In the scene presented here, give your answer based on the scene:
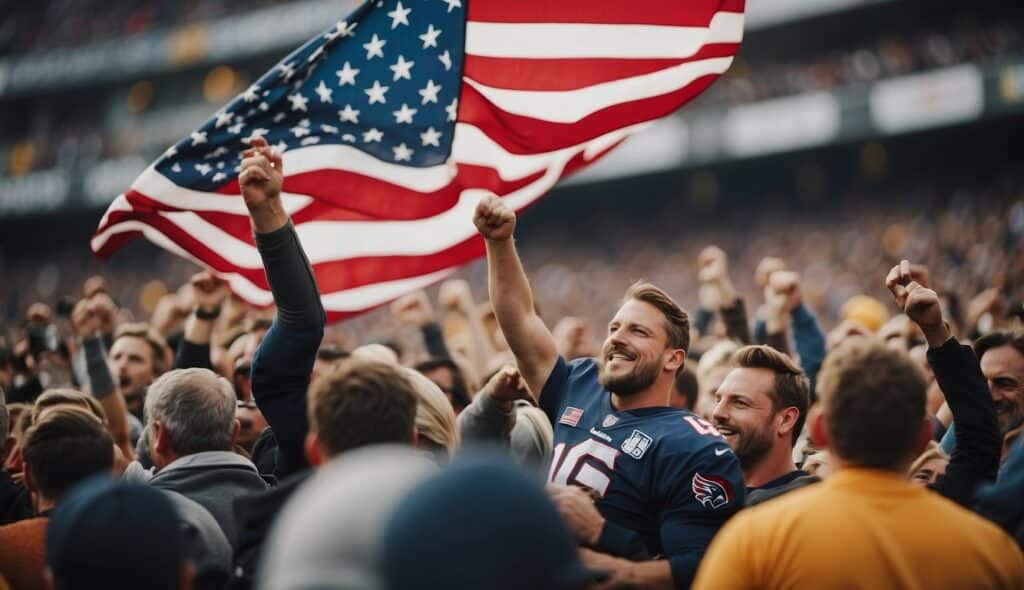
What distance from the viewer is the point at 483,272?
2788 cm

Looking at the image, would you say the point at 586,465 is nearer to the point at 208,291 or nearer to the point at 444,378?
the point at 444,378

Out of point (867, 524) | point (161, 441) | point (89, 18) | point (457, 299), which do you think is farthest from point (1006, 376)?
point (89, 18)

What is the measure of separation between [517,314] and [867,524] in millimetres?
1920

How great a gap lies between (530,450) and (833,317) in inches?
571

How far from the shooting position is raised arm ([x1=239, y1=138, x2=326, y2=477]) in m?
3.75

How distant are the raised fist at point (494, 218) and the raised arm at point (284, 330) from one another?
2.38 ft

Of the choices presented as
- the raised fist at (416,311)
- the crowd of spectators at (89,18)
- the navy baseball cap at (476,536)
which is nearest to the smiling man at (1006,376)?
the navy baseball cap at (476,536)

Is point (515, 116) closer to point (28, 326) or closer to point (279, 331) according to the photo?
point (279, 331)

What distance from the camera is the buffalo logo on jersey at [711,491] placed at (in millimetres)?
3744

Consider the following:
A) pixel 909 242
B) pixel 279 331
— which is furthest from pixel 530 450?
pixel 909 242

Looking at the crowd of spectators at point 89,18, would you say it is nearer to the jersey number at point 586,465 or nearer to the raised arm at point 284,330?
the raised arm at point 284,330

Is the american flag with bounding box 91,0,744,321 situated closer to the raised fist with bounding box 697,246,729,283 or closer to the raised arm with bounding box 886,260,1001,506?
the raised fist with bounding box 697,246,729,283

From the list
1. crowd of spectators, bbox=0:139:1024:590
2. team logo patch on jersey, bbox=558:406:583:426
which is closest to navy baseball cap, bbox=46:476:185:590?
crowd of spectators, bbox=0:139:1024:590

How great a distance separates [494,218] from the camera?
427 centimetres
